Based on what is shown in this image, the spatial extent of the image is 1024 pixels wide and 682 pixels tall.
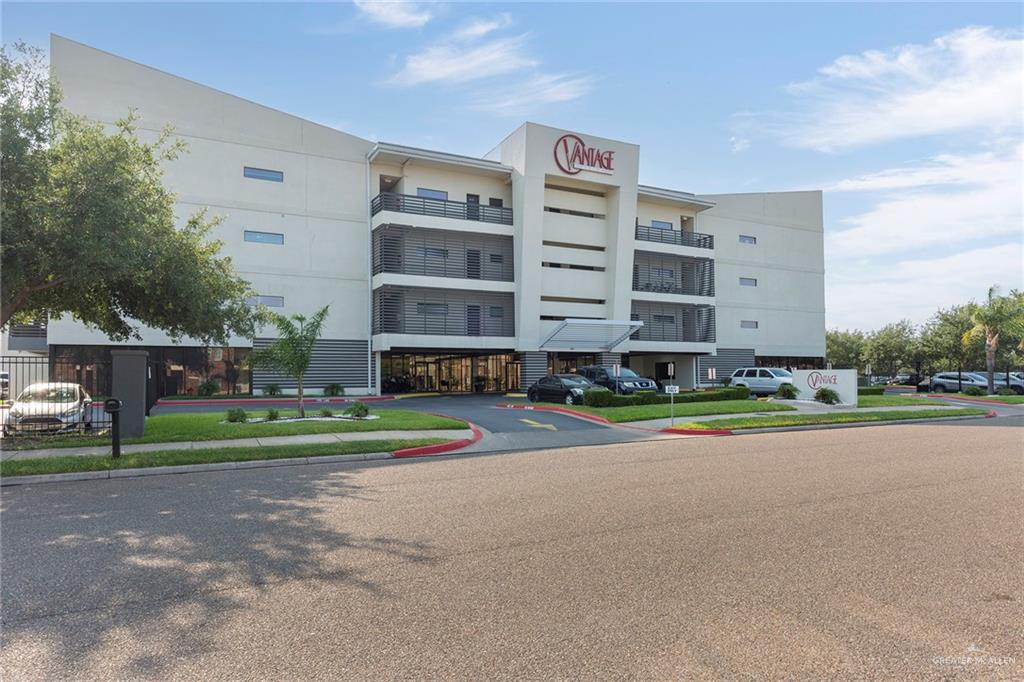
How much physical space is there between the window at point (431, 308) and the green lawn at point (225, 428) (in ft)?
57.7

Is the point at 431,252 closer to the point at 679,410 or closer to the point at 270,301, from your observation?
the point at 270,301

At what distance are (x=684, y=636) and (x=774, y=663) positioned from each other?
565mm

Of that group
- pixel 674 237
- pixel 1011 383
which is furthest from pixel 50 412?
pixel 1011 383

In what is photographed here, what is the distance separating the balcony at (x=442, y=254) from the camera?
120 ft

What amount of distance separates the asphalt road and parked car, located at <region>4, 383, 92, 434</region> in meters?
6.67

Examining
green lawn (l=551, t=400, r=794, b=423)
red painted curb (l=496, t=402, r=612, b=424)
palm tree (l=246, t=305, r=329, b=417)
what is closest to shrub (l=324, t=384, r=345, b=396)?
red painted curb (l=496, t=402, r=612, b=424)

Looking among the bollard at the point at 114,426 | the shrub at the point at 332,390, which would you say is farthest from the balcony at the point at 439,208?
the bollard at the point at 114,426

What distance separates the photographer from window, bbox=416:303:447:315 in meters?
37.5

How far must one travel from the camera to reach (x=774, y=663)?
3.82 meters

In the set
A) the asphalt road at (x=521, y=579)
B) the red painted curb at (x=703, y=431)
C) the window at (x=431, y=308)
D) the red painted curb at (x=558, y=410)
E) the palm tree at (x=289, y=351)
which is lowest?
the red painted curb at (x=703, y=431)

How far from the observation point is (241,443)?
1460cm

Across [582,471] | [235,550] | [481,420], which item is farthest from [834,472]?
[481,420]

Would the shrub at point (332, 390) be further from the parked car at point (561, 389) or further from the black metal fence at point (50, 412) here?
the black metal fence at point (50, 412)

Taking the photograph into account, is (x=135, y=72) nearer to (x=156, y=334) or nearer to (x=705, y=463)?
(x=156, y=334)
